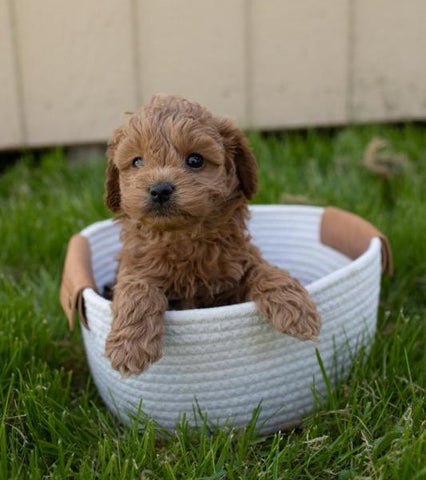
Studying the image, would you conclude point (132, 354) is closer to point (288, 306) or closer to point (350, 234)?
point (288, 306)

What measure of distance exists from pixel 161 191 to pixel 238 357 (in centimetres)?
49

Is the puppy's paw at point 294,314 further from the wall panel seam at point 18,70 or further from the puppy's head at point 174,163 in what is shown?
the wall panel seam at point 18,70

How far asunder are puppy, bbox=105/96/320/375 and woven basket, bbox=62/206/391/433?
0.08 meters

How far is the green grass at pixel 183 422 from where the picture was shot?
1.74 meters

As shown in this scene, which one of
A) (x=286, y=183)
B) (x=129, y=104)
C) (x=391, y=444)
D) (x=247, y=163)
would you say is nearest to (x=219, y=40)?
(x=129, y=104)

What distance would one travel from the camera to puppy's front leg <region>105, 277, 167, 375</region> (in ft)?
5.84

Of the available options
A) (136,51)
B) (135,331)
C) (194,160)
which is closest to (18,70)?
(136,51)

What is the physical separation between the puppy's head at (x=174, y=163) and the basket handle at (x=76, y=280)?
0.32 meters

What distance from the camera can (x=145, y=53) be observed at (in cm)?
419

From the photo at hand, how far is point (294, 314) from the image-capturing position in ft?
6.05

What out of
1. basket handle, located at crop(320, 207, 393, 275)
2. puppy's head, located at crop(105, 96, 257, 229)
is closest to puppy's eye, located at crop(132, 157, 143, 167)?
puppy's head, located at crop(105, 96, 257, 229)

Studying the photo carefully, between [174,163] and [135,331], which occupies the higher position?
[174,163]

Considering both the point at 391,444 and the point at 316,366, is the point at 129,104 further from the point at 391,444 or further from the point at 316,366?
the point at 391,444

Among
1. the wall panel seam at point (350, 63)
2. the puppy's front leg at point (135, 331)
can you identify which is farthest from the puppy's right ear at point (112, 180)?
the wall panel seam at point (350, 63)
